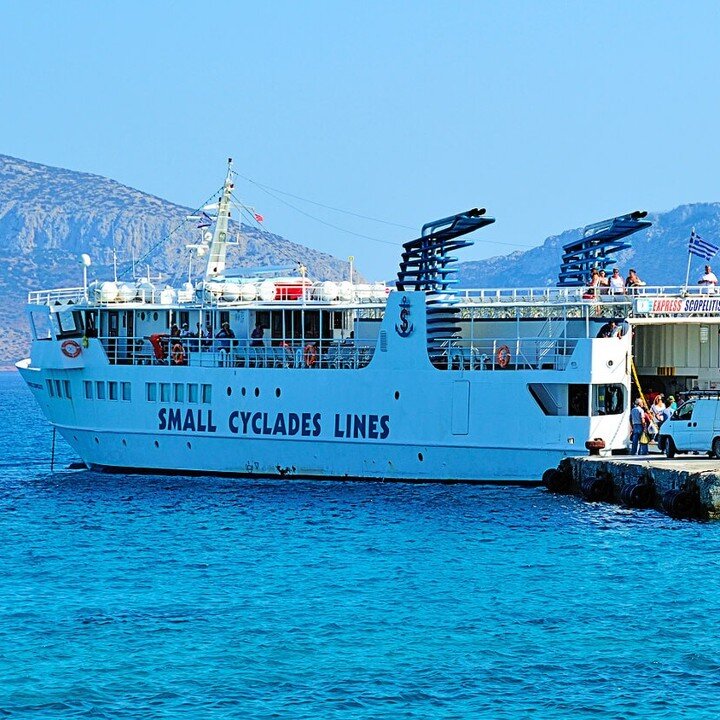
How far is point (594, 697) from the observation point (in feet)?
67.9

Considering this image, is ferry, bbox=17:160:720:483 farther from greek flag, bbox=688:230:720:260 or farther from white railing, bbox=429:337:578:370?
greek flag, bbox=688:230:720:260

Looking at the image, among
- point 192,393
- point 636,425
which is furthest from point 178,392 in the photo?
point 636,425

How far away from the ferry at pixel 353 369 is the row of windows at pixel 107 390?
6 centimetres

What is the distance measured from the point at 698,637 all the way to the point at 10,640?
1132cm

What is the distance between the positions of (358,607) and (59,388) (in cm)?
2302

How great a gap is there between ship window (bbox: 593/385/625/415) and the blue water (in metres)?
2.78

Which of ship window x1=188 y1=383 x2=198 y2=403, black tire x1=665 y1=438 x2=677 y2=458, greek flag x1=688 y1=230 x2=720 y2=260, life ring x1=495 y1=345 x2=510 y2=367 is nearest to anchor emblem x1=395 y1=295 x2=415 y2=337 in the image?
life ring x1=495 y1=345 x2=510 y2=367

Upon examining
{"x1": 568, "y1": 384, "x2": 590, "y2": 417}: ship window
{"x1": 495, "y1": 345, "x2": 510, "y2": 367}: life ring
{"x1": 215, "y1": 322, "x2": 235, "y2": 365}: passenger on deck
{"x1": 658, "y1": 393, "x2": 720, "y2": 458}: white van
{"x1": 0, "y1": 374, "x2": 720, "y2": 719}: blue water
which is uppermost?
{"x1": 215, "y1": 322, "x2": 235, "y2": 365}: passenger on deck

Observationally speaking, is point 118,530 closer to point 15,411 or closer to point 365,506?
point 365,506

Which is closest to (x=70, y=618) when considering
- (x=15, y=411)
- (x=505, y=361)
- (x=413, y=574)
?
(x=413, y=574)

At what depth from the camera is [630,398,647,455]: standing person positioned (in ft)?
127

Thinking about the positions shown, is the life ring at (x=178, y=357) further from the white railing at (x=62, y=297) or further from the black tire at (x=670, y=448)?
the black tire at (x=670, y=448)

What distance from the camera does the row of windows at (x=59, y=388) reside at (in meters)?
46.2

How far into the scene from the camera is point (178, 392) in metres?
43.5
